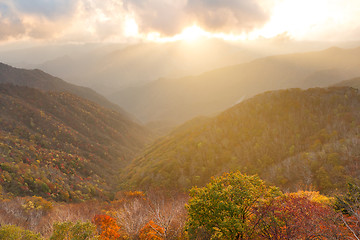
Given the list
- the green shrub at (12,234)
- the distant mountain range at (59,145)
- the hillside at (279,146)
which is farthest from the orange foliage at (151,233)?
the distant mountain range at (59,145)

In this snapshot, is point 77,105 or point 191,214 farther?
point 77,105

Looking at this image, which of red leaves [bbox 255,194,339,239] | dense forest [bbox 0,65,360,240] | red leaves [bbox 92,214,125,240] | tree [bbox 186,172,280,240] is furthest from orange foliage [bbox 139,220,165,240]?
red leaves [bbox 255,194,339,239]

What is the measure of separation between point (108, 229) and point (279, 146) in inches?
1996

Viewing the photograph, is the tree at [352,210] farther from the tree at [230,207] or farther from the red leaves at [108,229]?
the red leaves at [108,229]

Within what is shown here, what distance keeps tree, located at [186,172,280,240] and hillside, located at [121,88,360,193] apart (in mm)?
31054

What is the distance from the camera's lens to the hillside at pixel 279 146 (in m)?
43.8

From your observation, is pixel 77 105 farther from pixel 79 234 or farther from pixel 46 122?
pixel 79 234

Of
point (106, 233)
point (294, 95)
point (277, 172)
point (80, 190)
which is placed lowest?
point (80, 190)

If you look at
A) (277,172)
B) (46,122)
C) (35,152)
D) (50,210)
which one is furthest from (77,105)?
(277,172)

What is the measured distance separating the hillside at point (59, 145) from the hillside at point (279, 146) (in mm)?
15230

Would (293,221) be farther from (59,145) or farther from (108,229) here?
(59,145)

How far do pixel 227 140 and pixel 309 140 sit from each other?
76.1 feet

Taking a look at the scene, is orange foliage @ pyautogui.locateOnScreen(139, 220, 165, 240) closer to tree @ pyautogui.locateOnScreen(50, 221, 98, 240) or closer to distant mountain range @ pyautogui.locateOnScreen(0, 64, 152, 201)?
tree @ pyautogui.locateOnScreen(50, 221, 98, 240)

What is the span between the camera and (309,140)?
54969 millimetres
